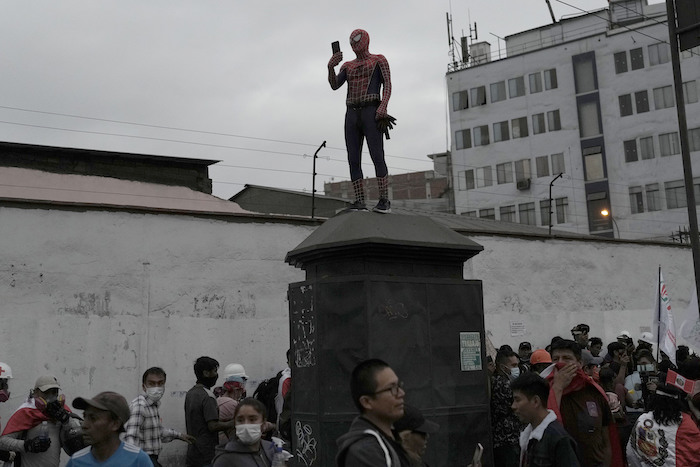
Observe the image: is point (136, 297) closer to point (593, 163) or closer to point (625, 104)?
point (593, 163)

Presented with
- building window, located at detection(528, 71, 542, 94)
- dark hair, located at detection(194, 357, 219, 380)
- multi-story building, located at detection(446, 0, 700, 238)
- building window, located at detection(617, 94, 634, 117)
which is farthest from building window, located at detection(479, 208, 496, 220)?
dark hair, located at detection(194, 357, 219, 380)

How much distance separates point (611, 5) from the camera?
5384cm

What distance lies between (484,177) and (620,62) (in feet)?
38.2

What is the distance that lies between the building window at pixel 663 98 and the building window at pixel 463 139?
13.0 m

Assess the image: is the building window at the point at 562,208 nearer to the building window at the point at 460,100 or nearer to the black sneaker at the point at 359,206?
the building window at the point at 460,100

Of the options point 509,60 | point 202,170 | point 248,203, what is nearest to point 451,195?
point 509,60

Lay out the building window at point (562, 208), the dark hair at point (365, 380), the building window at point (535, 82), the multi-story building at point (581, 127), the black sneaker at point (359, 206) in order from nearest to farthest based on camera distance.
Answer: the dark hair at point (365, 380), the black sneaker at point (359, 206), the multi-story building at point (581, 127), the building window at point (562, 208), the building window at point (535, 82)

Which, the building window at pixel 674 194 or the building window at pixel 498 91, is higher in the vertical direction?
the building window at pixel 498 91

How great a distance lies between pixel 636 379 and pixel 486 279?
4.68 meters

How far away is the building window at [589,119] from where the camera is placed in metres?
51.9

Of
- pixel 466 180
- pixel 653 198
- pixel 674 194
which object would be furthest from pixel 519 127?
pixel 674 194

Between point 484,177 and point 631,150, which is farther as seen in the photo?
point 484,177

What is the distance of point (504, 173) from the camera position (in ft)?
181

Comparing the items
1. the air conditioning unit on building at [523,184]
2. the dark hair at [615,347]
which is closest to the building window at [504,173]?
the air conditioning unit on building at [523,184]
